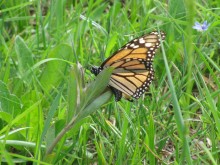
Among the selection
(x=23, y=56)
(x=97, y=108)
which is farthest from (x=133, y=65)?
(x=23, y=56)

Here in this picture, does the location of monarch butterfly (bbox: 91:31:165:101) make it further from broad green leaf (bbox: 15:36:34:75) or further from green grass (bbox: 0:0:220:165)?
broad green leaf (bbox: 15:36:34:75)

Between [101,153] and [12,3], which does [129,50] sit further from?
[12,3]

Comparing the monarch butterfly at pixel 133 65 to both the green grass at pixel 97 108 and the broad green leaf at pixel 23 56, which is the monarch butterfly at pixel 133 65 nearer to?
the green grass at pixel 97 108

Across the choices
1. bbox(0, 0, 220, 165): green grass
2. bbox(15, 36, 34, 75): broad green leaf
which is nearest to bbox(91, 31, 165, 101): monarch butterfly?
bbox(0, 0, 220, 165): green grass

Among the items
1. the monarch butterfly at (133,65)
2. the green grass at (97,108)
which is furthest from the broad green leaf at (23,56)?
the monarch butterfly at (133,65)

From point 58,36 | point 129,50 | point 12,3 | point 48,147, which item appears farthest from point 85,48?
point 48,147
